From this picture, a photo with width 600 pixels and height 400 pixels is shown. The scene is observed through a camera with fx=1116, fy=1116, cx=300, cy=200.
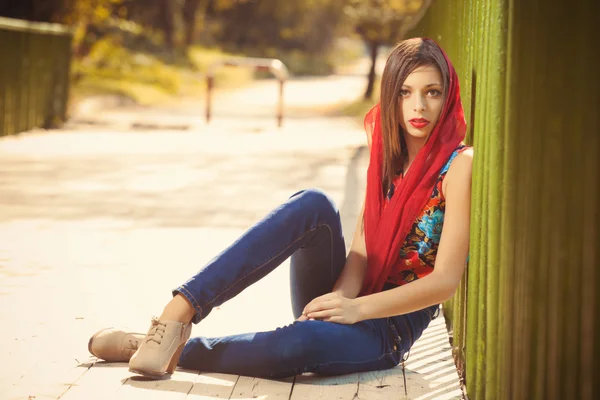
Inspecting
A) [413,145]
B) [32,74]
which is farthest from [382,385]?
[32,74]

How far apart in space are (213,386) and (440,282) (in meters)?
0.87

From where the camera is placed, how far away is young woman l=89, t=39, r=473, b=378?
3.85m

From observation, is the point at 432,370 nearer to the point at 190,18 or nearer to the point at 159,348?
the point at 159,348

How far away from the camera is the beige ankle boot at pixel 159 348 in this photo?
3836 millimetres

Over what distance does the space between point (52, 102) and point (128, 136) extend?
81.4 inches

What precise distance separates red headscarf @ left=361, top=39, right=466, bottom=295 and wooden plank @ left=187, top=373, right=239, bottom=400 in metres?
0.61

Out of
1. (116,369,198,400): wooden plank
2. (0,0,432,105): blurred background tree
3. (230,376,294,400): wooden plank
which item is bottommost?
(116,369,198,400): wooden plank

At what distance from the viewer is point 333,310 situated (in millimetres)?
3932

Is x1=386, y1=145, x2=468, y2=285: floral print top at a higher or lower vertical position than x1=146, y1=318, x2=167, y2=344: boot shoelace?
higher

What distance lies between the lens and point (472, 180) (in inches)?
152

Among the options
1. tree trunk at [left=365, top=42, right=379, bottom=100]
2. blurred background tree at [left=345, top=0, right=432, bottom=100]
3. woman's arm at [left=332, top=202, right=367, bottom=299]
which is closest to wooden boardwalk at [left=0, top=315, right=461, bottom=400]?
woman's arm at [left=332, top=202, right=367, bottom=299]

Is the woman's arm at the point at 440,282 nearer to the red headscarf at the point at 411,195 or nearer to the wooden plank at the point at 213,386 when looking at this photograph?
the red headscarf at the point at 411,195

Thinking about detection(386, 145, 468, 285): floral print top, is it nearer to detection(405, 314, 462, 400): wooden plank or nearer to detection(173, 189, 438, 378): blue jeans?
detection(173, 189, 438, 378): blue jeans

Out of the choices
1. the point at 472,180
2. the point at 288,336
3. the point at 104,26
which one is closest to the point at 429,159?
the point at 472,180
